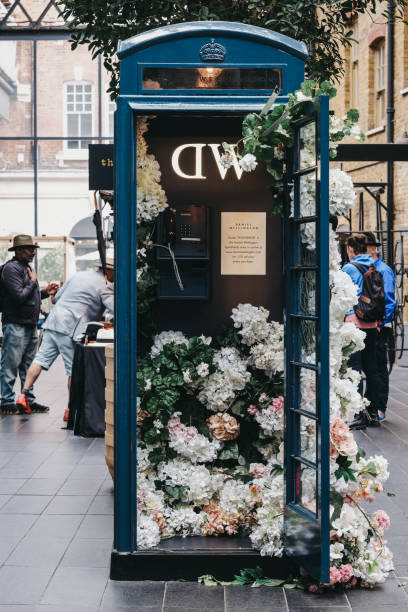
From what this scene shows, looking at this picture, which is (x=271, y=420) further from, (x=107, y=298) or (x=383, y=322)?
(x=107, y=298)

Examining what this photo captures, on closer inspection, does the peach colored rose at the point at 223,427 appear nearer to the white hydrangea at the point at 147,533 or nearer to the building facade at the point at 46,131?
the white hydrangea at the point at 147,533

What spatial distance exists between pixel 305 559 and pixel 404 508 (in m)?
1.97

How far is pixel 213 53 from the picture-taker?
180 inches

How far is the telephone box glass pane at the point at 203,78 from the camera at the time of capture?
4.58 metres

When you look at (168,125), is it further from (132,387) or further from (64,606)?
(64,606)

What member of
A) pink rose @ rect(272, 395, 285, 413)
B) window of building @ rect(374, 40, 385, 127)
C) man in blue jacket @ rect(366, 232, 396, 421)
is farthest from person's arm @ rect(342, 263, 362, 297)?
window of building @ rect(374, 40, 385, 127)

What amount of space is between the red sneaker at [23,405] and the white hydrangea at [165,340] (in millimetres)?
5258

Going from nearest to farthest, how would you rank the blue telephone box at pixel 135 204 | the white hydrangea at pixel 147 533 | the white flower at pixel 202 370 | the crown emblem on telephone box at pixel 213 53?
the blue telephone box at pixel 135 204, the crown emblem on telephone box at pixel 213 53, the white hydrangea at pixel 147 533, the white flower at pixel 202 370

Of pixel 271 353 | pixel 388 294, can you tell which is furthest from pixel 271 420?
pixel 388 294

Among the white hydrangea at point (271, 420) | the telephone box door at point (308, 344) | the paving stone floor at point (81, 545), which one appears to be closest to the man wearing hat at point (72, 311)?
the paving stone floor at point (81, 545)

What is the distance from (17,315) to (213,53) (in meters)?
6.11

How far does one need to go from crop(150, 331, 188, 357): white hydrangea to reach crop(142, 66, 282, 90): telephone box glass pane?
1438 mm

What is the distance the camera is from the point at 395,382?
43.3 ft

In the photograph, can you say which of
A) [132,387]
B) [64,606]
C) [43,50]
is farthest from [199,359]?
[43,50]
